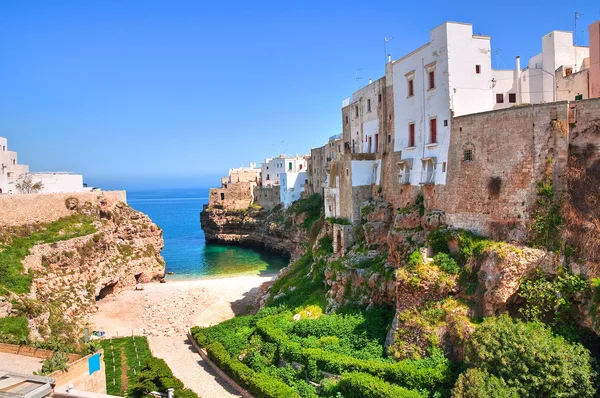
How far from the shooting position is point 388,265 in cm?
2583

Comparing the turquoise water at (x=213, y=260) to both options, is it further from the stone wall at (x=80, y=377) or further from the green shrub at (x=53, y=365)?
the green shrub at (x=53, y=365)

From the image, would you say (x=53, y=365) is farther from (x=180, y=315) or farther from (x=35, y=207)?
(x=35, y=207)

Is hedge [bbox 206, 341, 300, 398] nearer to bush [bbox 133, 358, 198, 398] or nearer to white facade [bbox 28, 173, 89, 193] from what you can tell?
bush [bbox 133, 358, 198, 398]

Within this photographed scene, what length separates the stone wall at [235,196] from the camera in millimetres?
77000

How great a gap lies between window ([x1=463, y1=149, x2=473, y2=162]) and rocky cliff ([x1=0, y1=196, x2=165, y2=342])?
76.2ft

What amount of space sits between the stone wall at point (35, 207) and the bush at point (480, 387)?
36.4 metres

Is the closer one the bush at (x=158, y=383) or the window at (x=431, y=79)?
the bush at (x=158, y=383)

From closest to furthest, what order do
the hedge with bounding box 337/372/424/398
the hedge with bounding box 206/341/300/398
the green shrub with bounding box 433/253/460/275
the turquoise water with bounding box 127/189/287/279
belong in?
the hedge with bounding box 337/372/424/398, the hedge with bounding box 206/341/300/398, the green shrub with bounding box 433/253/460/275, the turquoise water with bounding box 127/189/287/279

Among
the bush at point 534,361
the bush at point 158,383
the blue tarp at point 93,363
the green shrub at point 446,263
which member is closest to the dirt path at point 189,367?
the bush at point 158,383

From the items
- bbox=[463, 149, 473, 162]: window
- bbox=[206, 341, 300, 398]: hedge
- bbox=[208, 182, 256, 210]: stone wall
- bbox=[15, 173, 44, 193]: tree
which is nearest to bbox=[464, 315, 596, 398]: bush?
bbox=[206, 341, 300, 398]: hedge

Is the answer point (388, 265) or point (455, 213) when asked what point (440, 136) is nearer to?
point (455, 213)

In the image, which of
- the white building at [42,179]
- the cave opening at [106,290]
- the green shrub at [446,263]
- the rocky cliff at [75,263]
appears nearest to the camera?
the green shrub at [446,263]

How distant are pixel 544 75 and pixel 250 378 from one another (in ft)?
75.6

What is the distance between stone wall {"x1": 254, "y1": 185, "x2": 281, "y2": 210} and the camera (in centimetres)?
7419
